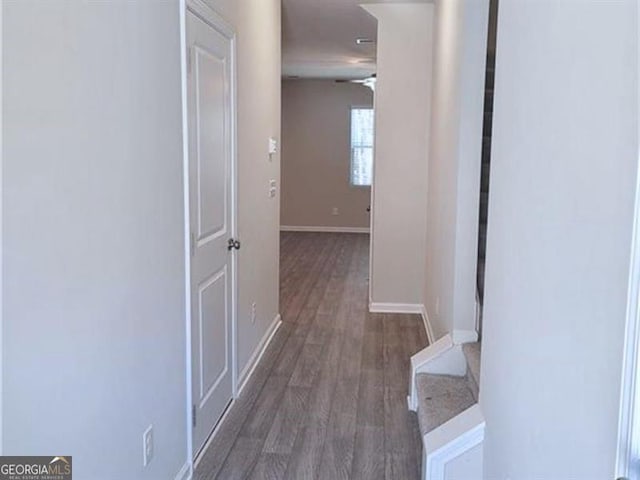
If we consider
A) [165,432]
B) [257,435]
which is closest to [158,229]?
[165,432]

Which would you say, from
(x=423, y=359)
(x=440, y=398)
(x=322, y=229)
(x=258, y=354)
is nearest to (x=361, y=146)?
(x=322, y=229)

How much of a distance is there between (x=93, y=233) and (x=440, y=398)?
1916 millimetres

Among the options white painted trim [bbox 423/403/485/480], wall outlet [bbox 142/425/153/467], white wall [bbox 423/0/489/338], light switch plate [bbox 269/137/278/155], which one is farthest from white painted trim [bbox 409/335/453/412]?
light switch plate [bbox 269/137/278/155]

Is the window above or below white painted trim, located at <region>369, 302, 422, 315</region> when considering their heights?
above

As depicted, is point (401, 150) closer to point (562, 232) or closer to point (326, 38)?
point (326, 38)

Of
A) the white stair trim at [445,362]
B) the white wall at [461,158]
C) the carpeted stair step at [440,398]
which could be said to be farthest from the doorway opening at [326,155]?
the carpeted stair step at [440,398]

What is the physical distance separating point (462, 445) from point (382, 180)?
3.43 m

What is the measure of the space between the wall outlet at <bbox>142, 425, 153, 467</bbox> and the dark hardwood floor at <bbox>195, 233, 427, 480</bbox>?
553 millimetres

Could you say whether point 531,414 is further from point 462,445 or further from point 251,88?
point 251,88

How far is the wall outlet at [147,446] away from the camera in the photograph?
7.29 ft

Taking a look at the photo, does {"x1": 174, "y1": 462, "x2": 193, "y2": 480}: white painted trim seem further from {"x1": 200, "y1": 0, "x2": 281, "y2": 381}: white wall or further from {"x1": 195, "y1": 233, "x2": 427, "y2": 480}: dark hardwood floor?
{"x1": 200, "y1": 0, "x2": 281, "y2": 381}: white wall

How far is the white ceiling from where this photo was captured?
543 cm

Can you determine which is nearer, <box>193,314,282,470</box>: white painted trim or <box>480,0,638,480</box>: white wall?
<box>480,0,638,480</box>: white wall

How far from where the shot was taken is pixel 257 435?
3.17m
